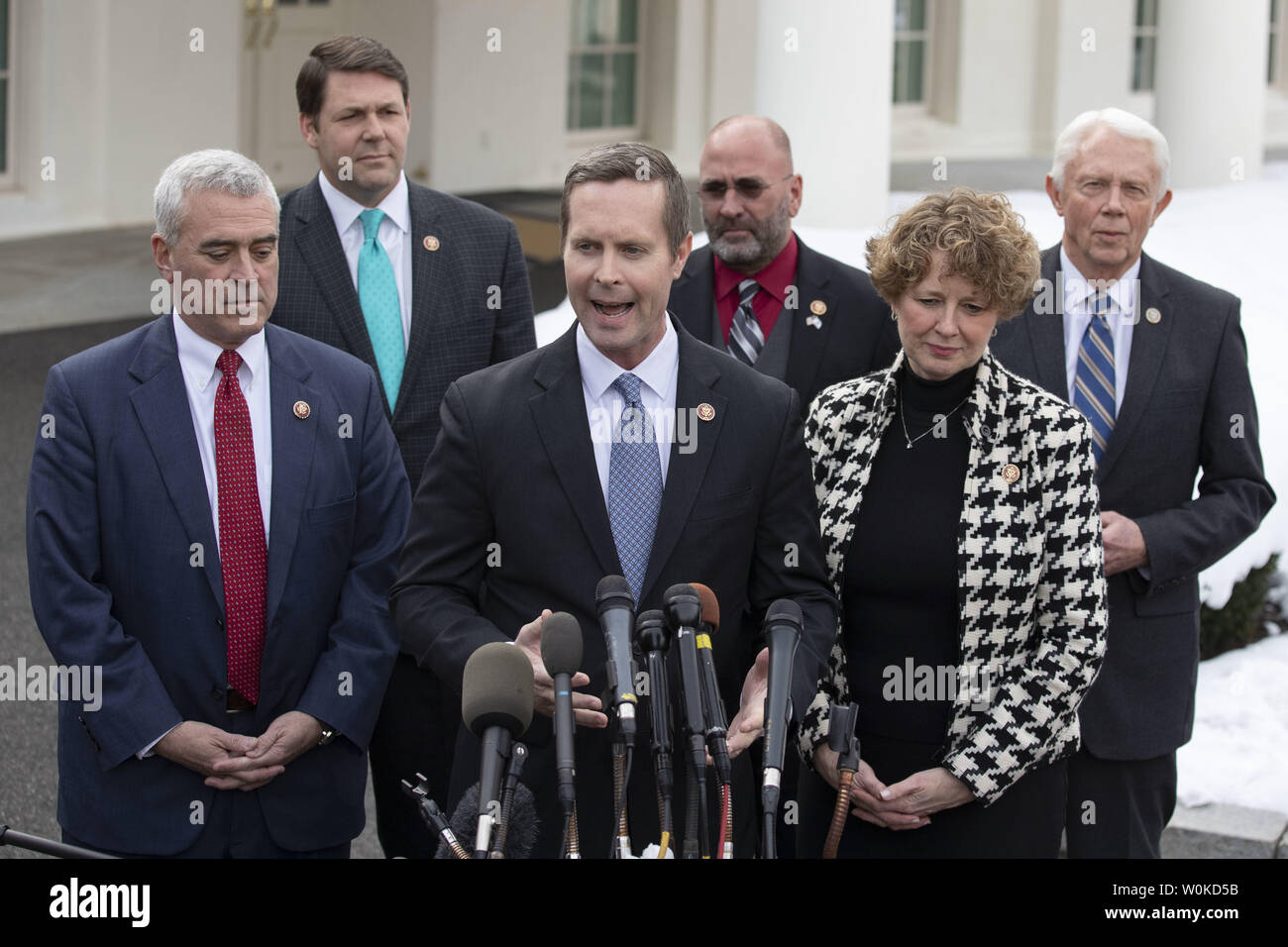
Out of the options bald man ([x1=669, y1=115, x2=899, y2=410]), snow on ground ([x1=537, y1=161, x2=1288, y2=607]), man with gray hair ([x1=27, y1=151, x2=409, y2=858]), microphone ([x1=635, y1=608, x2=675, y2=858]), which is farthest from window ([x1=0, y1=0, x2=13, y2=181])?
microphone ([x1=635, y1=608, x2=675, y2=858])

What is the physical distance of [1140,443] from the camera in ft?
13.8

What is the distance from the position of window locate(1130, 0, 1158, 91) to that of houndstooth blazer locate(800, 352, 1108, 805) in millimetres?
17818

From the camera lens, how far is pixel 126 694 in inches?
135

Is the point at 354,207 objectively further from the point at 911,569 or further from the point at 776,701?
the point at 776,701

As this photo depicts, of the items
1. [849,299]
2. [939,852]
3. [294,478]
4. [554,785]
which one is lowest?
[939,852]

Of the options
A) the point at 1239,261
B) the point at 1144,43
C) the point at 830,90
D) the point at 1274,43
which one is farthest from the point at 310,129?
the point at 1274,43

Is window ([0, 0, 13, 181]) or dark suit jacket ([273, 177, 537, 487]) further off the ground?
window ([0, 0, 13, 181])

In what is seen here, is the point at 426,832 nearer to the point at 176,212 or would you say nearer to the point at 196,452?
the point at 196,452

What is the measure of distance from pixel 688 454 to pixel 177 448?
108cm

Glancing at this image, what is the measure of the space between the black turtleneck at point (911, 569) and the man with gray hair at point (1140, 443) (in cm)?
78

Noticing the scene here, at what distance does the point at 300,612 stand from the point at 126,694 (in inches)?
15.2

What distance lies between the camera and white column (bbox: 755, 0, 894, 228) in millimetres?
10438

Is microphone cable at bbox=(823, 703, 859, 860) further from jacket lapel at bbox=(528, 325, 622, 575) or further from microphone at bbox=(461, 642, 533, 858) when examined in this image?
microphone at bbox=(461, 642, 533, 858)
